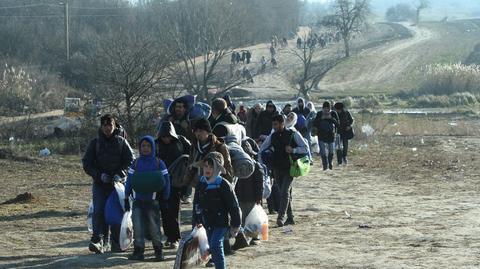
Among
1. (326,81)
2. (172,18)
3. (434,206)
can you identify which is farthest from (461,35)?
(434,206)

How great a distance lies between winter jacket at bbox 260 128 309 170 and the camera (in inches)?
526

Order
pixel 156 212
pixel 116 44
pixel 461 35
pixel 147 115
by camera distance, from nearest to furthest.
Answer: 1. pixel 156 212
2. pixel 147 115
3. pixel 116 44
4. pixel 461 35

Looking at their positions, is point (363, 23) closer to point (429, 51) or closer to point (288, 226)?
point (429, 51)

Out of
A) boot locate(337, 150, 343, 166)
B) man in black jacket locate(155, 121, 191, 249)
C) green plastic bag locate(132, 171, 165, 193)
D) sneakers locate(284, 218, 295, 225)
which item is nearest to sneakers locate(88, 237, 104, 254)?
man in black jacket locate(155, 121, 191, 249)

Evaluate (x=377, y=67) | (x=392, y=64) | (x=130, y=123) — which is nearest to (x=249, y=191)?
(x=130, y=123)

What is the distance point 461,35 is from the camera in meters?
114

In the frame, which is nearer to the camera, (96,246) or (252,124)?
(96,246)

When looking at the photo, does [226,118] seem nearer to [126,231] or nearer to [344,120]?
[126,231]

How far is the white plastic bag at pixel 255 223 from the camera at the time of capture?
1162cm

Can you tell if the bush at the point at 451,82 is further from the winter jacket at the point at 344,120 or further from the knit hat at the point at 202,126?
the knit hat at the point at 202,126

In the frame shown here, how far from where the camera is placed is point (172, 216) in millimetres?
11570

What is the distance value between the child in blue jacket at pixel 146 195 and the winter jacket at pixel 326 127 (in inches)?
361

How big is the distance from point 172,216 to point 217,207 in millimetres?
2329

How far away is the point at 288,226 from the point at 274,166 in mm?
964
